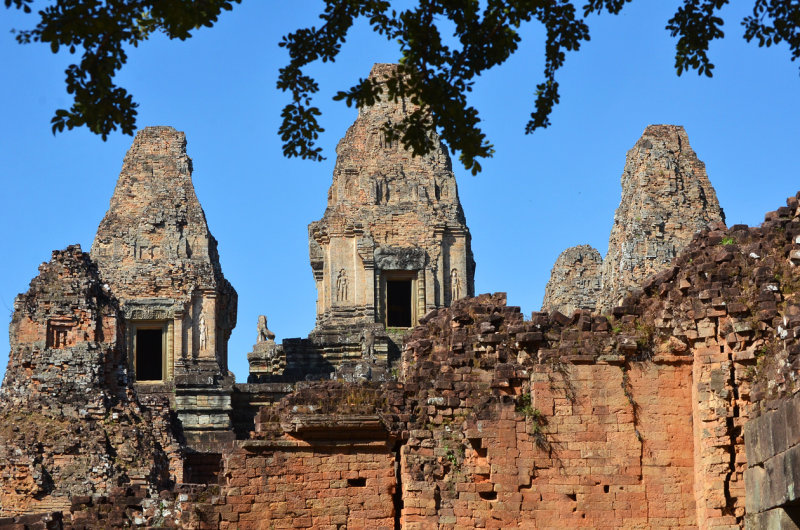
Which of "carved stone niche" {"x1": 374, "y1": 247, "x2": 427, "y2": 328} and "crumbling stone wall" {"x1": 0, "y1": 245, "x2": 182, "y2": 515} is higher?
"carved stone niche" {"x1": 374, "y1": 247, "x2": 427, "y2": 328}

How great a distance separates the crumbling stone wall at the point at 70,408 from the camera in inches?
1165

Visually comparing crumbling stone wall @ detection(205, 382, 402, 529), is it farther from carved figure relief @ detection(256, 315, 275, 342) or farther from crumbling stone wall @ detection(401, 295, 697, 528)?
carved figure relief @ detection(256, 315, 275, 342)

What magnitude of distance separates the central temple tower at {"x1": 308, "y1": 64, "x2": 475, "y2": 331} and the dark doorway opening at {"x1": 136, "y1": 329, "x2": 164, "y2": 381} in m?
4.32

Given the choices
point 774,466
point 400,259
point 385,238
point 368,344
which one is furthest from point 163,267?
point 774,466

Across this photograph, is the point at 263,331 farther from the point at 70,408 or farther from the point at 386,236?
the point at 70,408

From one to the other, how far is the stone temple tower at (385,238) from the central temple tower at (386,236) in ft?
0.08

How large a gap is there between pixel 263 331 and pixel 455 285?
15.6 feet

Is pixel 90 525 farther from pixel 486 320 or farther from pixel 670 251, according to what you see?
pixel 670 251

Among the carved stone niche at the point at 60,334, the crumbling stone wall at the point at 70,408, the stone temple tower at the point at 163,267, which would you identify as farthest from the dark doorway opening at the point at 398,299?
the carved stone niche at the point at 60,334

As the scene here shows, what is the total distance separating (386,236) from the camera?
147ft

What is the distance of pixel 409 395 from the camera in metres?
21.8

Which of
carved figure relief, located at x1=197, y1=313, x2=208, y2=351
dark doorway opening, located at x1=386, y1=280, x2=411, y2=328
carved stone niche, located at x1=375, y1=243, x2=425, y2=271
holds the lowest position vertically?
carved figure relief, located at x1=197, y1=313, x2=208, y2=351

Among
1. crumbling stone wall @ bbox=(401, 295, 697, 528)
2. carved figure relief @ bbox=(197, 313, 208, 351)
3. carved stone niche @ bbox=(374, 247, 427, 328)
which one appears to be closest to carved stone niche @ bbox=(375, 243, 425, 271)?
carved stone niche @ bbox=(374, 247, 427, 328)

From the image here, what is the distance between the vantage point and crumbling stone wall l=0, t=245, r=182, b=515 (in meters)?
29.6
